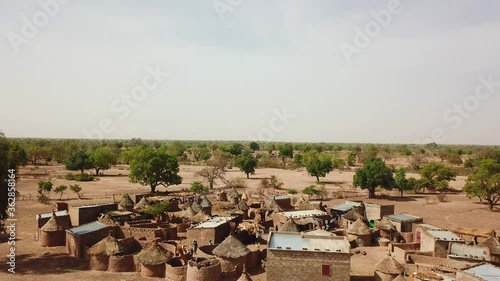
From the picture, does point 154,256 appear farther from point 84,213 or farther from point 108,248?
point 84,213

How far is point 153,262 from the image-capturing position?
2144cm

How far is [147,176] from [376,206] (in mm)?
27506

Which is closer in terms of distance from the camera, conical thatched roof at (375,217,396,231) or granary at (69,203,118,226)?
conical thatched roof at (375,217,396,231)

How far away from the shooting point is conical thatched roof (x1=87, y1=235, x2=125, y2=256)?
22528 mm

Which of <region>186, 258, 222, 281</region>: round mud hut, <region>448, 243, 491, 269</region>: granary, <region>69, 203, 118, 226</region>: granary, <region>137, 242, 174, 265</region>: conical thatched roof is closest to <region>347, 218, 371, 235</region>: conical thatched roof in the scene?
<region>448, 243, 491, 269</region>: granary

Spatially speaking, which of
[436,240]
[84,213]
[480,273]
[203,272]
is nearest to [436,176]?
[436,240]

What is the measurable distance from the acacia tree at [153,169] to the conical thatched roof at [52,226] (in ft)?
68.0

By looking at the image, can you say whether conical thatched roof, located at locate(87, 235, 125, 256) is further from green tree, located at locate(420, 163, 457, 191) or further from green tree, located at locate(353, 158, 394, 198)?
green tree, located at locate(420, 163, 457, 191)

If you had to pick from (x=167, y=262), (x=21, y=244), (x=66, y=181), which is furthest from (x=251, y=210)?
(x=66, y=181)

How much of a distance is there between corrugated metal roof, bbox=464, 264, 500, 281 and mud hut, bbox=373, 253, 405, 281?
361 centimetres

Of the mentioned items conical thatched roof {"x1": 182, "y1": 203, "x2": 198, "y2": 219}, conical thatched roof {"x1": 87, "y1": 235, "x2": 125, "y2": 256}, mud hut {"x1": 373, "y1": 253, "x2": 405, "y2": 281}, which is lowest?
mud hut {"x1": 373, "y1": 253, "x2": 405, "y2": 281}

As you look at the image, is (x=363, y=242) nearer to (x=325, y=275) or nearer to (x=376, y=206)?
(x=376, y=206)

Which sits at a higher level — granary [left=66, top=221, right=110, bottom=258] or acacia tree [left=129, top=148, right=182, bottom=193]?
acacia tree [left=129, top=148, right=182, bottom=193]

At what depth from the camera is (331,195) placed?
51.3m
